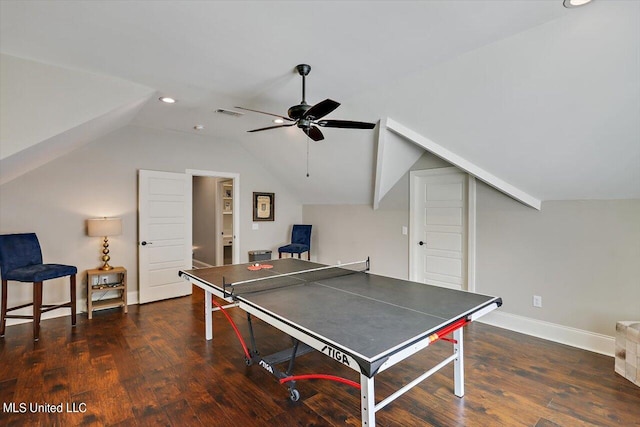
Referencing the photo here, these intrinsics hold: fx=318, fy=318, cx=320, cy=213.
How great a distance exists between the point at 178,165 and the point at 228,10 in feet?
11.9

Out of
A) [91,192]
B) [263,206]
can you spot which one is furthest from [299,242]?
[91,192]

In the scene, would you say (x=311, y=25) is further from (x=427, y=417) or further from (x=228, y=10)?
(x=427, y=417)

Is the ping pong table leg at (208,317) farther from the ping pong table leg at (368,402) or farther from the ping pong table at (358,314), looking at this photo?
the ping pong table leg at (368,402)

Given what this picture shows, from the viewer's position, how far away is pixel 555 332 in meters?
3.39

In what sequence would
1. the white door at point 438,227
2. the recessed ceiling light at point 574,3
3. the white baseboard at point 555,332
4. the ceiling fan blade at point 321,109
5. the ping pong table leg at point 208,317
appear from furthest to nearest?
1. the white door at point 438,227
2. the ping pong table leg at point 208,317
3. the white baseboard at point 555,332
4. the ceiling fan blade at point 321,109
5. the recessed ceiling light at point 574,3

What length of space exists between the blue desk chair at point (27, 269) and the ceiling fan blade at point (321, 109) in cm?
336

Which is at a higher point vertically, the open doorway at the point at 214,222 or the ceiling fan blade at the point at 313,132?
the ceiling fan blade at the point at 313,132

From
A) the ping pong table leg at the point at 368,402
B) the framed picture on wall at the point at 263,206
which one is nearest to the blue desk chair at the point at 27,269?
the framed picture on wall at the point at 263,206

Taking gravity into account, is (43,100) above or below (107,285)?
above

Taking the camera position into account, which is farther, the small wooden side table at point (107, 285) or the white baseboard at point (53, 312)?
the small wooden side table at point (107, 285)

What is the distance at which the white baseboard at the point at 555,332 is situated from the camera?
3091 mm

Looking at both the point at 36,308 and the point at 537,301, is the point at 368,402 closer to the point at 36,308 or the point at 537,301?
the point at 537,301

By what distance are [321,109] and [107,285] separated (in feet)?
13.1

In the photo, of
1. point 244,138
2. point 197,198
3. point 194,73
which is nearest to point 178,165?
point 244,138
